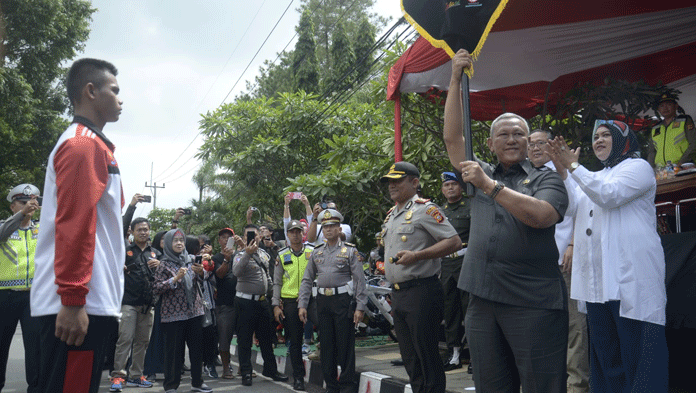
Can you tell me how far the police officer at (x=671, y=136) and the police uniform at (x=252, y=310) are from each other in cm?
497

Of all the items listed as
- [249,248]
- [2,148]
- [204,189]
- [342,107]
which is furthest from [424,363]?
[204,189]

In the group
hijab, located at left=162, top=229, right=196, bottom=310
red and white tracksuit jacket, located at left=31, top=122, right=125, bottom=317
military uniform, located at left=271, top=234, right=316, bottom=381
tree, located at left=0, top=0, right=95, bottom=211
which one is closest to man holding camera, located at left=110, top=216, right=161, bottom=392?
hijab, located at left=162, top=229, right=196, bottom=310

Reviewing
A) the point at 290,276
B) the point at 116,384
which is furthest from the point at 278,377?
the point at 116,384

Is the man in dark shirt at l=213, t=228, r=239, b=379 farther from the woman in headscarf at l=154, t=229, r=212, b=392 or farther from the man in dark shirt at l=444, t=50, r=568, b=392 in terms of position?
the man in dark shirt at l=444, t=50, r=568, b=392

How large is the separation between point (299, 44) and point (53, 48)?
42.6 feet

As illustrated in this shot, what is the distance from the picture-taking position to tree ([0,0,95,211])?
1967 cm

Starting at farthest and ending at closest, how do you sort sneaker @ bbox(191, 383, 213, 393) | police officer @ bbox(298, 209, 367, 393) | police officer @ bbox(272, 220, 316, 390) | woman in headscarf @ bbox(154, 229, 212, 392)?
police officer @ bbox(272, 220, 316, 390), sneaker @ bbox(191, 383, 213, 393), woman in headscarf @ bbox(154, 229, 212, 392), police officer @ bbox(298, 209, 367, 393)

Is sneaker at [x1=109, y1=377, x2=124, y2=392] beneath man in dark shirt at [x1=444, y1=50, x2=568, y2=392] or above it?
beneath

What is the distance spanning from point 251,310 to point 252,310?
0.6 inches

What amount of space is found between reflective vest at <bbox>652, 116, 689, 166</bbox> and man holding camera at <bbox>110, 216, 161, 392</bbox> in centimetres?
617

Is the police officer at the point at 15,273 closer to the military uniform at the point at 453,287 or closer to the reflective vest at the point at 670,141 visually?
the military uniform at the point at 453,287

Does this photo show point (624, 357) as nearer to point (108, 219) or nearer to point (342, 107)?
point (108, 219)

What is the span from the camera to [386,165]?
36.5ft

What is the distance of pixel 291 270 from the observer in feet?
26.3
